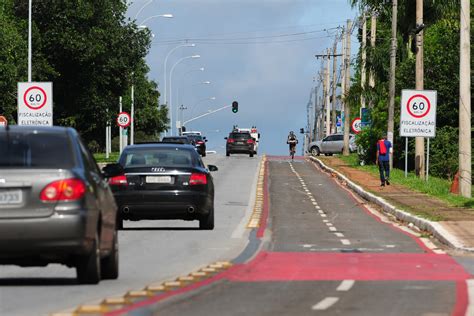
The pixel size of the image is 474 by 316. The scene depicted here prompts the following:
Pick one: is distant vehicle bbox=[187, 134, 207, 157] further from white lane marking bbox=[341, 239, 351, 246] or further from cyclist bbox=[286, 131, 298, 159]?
white lane marking bbox=[341, 239, 351, 246]

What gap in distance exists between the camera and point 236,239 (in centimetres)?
2312

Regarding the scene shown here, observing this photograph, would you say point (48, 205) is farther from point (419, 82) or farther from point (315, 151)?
point (315, 151)

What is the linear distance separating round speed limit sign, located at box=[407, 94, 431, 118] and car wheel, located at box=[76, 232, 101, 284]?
32748 mm

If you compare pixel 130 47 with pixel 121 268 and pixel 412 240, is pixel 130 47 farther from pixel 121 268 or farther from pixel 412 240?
pixel 121 268

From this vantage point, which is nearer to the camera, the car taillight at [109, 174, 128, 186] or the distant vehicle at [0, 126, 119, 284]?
the distant vehicle at [0, 126, 119, 284]

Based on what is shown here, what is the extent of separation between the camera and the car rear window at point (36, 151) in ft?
44.2

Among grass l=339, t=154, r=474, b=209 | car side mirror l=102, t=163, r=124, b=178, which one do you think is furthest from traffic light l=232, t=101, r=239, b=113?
car side mirror l=102, t=163, r=124, b=178

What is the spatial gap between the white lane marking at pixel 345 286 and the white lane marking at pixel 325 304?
3.08 feet

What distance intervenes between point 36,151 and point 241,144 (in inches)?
2950

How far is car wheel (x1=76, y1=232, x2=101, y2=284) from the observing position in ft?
44.6

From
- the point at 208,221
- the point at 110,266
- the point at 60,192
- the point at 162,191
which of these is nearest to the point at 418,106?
the point at 208,221

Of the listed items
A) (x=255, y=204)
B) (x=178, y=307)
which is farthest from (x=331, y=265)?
(x=255, y=204)

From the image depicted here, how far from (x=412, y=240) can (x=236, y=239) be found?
9.89ft

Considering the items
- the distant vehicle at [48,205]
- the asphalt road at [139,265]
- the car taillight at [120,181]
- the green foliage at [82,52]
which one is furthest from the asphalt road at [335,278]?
the green foliage at [82,52]
